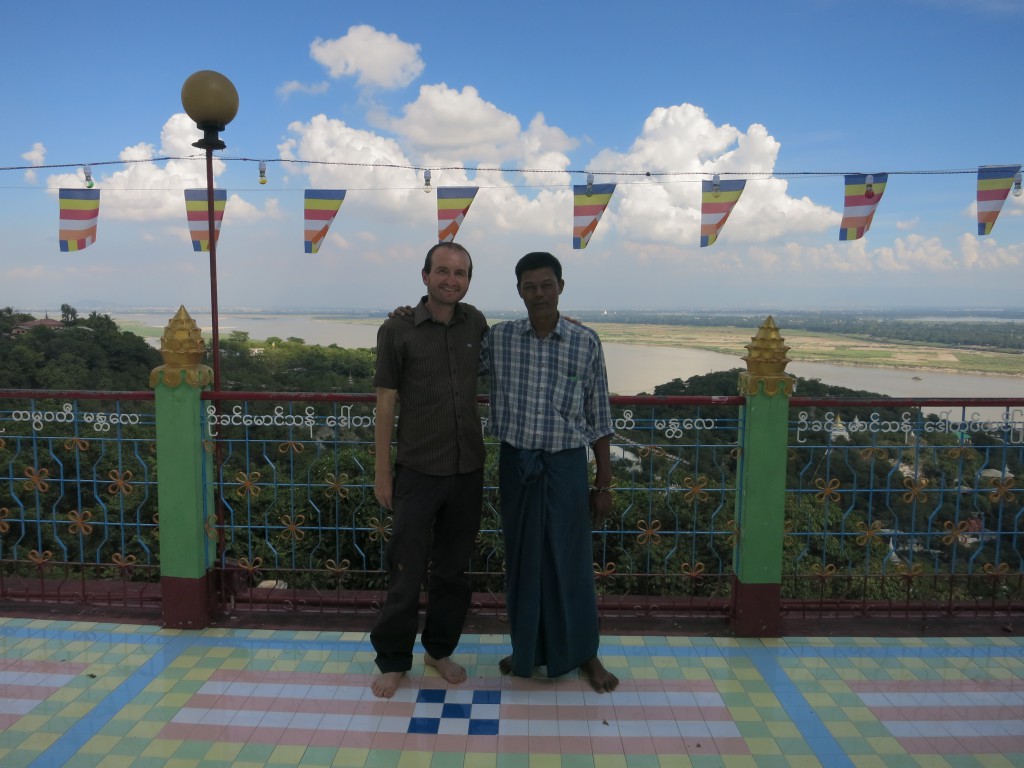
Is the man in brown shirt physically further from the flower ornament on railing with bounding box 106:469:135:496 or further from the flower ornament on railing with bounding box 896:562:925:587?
the flower ornament on railing with bounding box 896:562:925:587

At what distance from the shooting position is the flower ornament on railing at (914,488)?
11.2 feet

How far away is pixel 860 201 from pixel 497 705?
4.48m

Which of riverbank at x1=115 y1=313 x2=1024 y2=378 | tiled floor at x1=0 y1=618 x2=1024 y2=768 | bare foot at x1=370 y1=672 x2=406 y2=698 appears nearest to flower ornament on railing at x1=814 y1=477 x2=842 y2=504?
tiled floor at x1=0 y1=618 x2=1024 y2=768

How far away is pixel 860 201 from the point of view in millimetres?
5270

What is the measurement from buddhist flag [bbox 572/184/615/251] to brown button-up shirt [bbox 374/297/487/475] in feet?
9.65

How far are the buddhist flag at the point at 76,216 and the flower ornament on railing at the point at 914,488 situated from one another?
18.3 feet

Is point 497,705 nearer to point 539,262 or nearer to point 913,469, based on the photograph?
point 539,262

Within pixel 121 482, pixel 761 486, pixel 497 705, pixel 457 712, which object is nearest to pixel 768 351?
pixel 761 486

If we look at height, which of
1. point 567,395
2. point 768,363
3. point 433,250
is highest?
point 433,250

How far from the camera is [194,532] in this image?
11.0ft

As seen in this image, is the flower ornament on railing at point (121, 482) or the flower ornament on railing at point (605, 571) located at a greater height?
the flower ornament on railing at point (121, 482)

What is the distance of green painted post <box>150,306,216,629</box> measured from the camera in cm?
327

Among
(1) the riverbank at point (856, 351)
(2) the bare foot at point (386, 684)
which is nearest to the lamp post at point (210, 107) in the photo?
(2) the bare foot at point (386, 684)

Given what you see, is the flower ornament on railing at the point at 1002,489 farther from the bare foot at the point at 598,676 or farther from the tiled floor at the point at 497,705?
the bare foot at the point at 598,676
